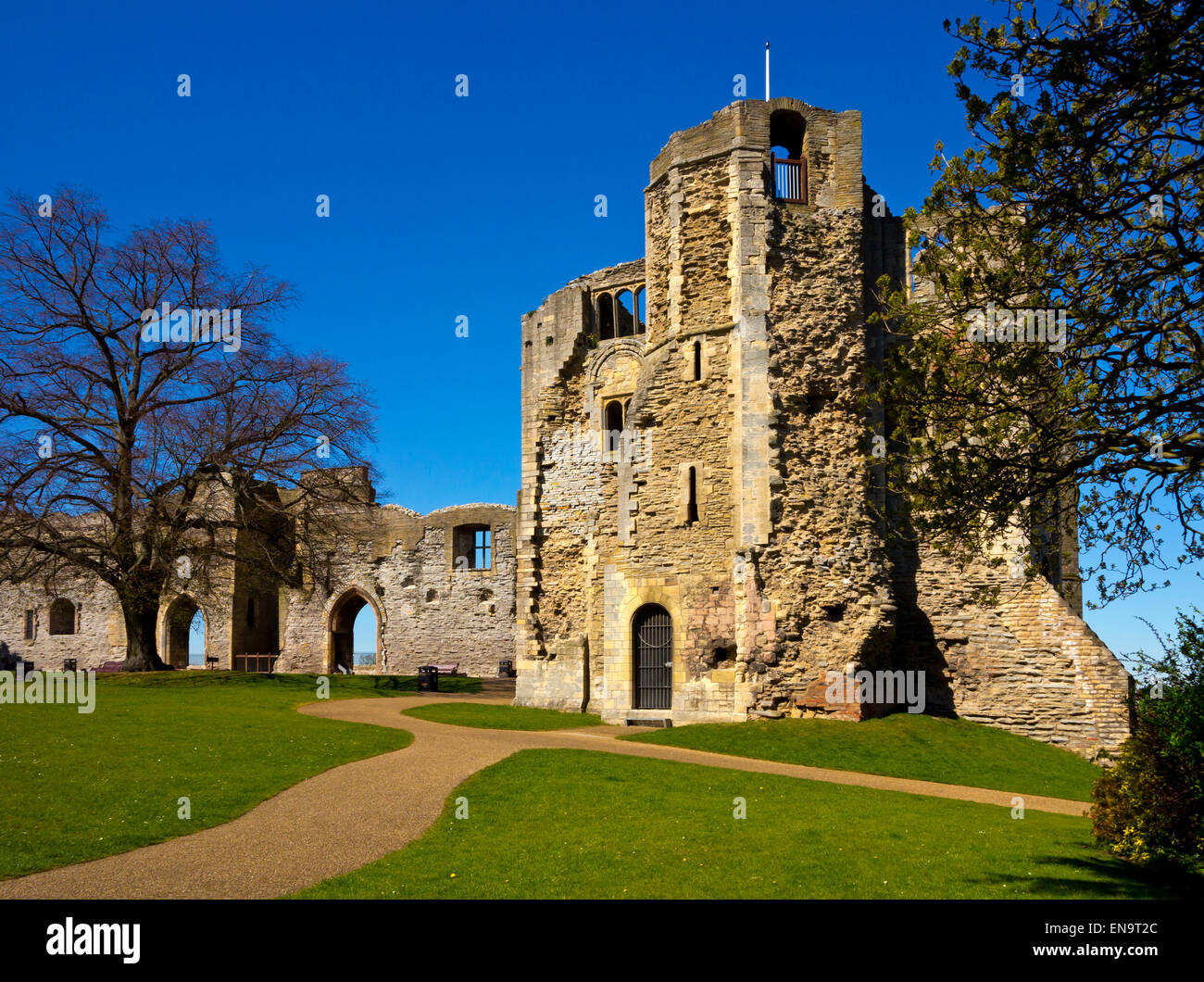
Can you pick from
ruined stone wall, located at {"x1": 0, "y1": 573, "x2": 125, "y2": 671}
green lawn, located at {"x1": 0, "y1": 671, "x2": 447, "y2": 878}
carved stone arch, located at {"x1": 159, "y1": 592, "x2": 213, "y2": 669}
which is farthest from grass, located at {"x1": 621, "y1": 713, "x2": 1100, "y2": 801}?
ruined stone wall, located at {"x1": 0, "y1": 573, "x2": 125, "y2": 671}

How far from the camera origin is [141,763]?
43.2ft

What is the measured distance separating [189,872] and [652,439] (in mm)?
14837

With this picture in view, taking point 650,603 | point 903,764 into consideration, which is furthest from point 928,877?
point 650,603

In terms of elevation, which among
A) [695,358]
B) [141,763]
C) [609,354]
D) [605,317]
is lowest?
[141,763]

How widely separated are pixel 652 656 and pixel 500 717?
3.80 meters

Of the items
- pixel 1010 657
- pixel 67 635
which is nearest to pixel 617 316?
pixel 1010 657

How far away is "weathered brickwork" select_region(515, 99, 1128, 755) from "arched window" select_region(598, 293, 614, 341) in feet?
13.8

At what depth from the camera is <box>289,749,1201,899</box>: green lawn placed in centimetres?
833

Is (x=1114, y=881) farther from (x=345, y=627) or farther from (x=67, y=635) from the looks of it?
(x=67, y=635)

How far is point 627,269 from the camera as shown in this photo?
27.3m

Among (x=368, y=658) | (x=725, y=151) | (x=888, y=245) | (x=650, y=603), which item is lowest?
(x=368, y=658)

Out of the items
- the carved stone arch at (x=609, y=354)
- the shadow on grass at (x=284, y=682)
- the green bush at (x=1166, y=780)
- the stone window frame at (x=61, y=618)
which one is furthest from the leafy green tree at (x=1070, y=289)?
the stone window frame at (x=61, y=618)

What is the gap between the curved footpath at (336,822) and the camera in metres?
8.29
